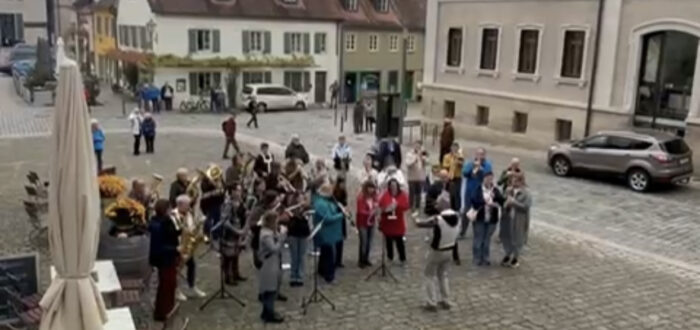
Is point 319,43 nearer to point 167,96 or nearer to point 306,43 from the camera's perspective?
point 306,43

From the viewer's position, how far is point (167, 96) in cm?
4003

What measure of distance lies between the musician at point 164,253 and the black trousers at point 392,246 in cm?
404

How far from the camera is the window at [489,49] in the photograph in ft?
97.2

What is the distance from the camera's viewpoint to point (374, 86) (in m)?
50.2

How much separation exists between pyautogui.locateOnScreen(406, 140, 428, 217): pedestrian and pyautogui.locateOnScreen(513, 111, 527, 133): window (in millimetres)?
13738

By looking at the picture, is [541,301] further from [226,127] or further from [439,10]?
[439,10]

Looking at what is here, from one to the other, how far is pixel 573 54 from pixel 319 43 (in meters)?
23.1

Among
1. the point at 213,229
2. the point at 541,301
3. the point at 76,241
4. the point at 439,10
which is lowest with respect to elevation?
the point at 541,301

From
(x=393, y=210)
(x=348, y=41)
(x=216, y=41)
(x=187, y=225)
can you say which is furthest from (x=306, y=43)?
(x=187, y=225)

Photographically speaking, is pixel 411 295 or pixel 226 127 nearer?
pixel 411 295

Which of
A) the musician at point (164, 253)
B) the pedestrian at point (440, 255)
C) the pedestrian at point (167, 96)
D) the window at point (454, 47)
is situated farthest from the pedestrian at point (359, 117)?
the musician at point (164, 253)

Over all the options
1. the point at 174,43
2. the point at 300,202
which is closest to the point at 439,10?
the point at 174,43

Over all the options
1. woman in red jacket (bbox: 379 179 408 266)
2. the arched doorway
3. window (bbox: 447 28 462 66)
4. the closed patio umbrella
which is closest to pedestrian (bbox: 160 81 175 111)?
window (bbox: 447 28 462 66)

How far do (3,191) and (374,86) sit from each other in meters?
35.1
